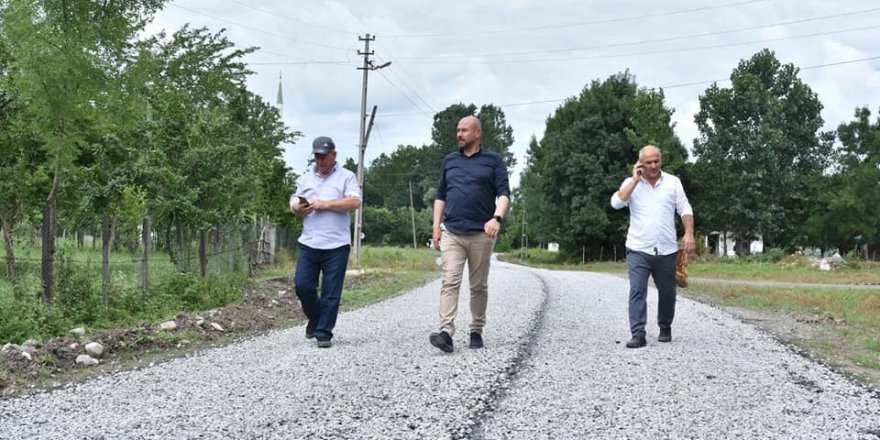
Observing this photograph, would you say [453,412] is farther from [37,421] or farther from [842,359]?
[842,359]

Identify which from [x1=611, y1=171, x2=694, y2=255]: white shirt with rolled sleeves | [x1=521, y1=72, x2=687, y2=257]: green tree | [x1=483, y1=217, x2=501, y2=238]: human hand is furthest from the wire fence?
[x1=521, y1=72, x2=687, y2=257]: green tree

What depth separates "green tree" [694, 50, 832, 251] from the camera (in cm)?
4709

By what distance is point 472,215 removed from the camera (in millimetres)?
6301

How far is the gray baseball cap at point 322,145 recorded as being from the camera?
262 inches

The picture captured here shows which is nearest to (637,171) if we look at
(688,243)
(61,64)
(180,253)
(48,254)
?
(688,243)

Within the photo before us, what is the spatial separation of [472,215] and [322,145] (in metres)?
1.52

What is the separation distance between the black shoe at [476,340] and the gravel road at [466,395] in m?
0.09

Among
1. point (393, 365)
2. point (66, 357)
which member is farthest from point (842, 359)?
point (66, 357)

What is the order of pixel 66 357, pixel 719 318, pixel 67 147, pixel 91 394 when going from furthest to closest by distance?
pixel 719 318 → pixel 67 147 → pixel 66 357 → pixel 91 394

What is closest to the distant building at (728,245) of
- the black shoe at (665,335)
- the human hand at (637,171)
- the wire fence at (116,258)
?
the wire fence at (116,258)

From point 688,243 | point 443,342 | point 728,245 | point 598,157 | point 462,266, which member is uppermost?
point 598,157

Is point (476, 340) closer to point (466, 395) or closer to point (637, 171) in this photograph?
point (466, 395)

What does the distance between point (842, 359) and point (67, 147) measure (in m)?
7.98

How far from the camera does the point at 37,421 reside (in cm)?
405
